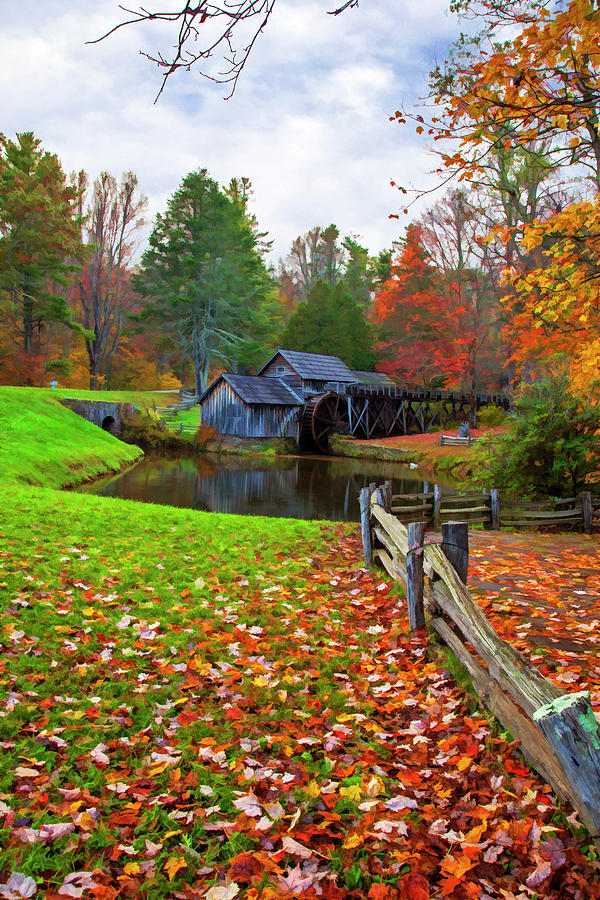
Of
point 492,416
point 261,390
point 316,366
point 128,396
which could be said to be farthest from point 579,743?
point 128,396

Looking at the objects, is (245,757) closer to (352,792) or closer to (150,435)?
(352,792)

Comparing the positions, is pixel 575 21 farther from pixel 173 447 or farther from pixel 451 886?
pixel 173 447

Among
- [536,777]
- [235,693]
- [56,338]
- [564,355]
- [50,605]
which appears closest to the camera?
[536,777]

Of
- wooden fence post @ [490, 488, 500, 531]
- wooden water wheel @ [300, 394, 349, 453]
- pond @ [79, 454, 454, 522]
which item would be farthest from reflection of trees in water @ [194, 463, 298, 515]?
wooden water wheel @ [300, 394, 349, 453]

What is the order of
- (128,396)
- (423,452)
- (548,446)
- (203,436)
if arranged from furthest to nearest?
(128,396) → (203,436) → (423,452) → (548,446)

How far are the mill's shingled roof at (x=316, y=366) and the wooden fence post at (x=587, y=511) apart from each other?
28397 mm

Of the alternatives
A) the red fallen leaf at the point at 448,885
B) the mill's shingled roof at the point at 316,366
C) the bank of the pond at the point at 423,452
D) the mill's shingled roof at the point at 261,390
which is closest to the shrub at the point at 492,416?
the bank of the pond at the point at 423,452

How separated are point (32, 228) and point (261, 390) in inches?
644

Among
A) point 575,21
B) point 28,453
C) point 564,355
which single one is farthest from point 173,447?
point 575,21

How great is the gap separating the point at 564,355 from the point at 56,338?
143 ft

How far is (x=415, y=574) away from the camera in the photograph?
17.0 feet

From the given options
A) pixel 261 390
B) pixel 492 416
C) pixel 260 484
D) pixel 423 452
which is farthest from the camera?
pixel 261 390

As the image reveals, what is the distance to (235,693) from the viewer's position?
4.22 metres

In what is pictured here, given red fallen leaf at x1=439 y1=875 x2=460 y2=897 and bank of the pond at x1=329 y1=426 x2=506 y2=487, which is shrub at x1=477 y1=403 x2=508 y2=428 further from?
red fallen leaf at x1=439 y1=875 x2=460 y2=897
